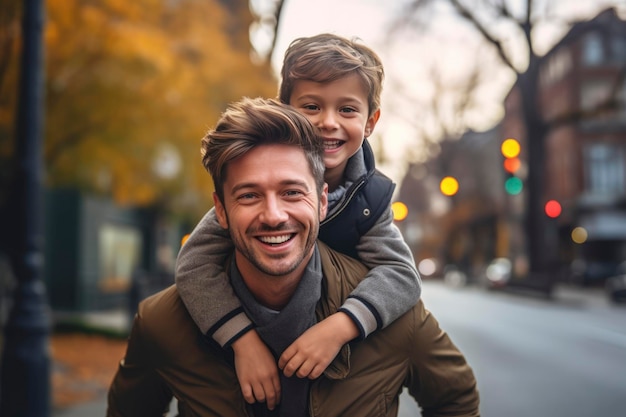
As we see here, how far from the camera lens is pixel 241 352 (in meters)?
2.41

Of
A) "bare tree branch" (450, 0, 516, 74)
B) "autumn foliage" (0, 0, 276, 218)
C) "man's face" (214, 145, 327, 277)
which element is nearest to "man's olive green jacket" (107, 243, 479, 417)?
"man's face" (214, 145, 327, 277)

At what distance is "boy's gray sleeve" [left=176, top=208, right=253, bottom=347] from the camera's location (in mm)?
2443

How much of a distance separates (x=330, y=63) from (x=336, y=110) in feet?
0.49

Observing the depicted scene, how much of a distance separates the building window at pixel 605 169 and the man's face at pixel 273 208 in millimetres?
51075

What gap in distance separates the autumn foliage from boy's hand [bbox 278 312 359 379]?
9.48m

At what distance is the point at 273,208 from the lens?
2309mm

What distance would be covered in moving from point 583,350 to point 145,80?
8879 millimetres

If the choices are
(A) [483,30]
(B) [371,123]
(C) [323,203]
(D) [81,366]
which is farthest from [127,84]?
(A) [483,30]

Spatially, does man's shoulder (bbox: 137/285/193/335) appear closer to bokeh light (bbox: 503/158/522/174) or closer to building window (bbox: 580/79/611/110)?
bokeh light (bbox: 503/158/522/174)

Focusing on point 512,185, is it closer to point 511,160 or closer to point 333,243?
point 511,160

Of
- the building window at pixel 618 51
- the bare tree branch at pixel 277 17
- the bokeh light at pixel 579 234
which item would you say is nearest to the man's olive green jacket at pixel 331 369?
the bare tree branch at pixel 277 17

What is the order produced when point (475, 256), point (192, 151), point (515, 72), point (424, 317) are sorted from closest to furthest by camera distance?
point (424, 317) < point (192, 151) < point (515, 72) < point (475, 256)

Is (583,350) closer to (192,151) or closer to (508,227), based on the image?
(192,151)

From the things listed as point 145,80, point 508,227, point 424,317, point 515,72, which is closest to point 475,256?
point 508,227
